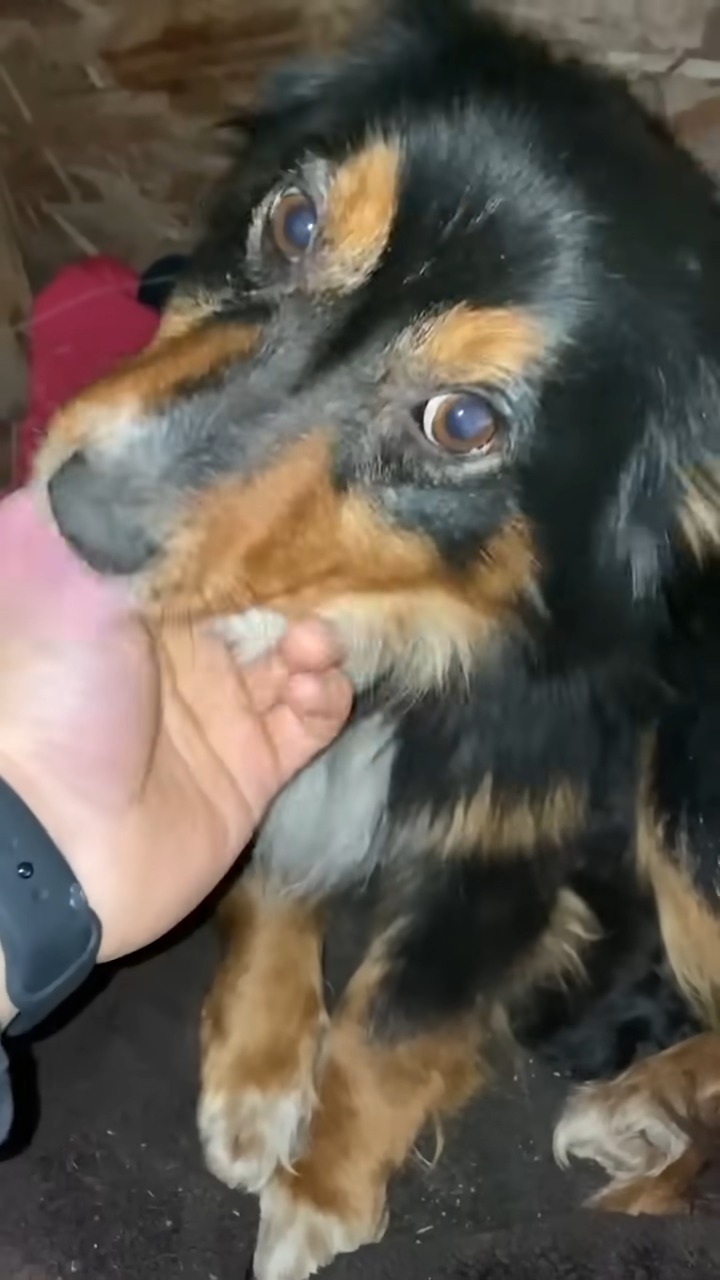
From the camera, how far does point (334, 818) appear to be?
1555mm

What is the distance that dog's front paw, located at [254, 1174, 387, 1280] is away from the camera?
4.58 ft

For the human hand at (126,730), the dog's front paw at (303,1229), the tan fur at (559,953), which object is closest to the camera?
the human hand at (126,730)

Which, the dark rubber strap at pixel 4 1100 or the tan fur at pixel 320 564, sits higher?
the tan fur at pixel 320 564

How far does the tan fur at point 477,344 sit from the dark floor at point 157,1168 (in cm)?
60

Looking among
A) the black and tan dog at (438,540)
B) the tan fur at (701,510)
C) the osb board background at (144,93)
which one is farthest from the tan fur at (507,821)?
the osb board background at (144,93)

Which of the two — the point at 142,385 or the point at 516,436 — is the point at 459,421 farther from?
the point at 142,385

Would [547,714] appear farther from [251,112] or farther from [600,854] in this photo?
[251,112]

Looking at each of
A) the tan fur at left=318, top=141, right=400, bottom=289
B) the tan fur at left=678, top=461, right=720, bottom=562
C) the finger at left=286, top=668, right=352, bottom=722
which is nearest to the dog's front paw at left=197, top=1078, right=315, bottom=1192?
the finger at left=286, top=668, right=352, bottom=722

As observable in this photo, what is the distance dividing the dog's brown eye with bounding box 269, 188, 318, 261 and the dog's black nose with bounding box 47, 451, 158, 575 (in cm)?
23

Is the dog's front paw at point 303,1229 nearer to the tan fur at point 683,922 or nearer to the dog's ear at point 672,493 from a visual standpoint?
the tan fur at point 683,922

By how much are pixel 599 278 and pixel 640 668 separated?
33 centimetres

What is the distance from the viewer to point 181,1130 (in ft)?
4.73

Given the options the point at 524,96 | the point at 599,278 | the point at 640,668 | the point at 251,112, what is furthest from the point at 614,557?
the point at 251,112

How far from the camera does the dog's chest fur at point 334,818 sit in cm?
151
